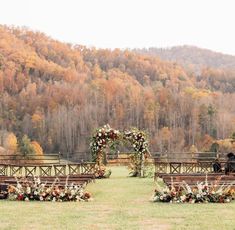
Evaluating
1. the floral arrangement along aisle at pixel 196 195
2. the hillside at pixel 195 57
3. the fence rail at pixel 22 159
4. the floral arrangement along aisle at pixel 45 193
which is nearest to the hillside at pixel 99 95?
the hillside at pixel 195 57

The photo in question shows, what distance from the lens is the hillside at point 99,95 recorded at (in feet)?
259

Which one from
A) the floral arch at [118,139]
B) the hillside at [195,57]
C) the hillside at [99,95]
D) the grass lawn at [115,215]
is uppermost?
the hillside at [195,57]

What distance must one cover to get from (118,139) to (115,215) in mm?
15097

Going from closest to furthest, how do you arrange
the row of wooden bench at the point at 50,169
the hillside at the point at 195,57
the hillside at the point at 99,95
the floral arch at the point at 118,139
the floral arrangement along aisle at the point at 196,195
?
1. the floral arrangement along aisle at the point at 196,195
2. the row of wooden bench at the point at 50,169
3. the floral arch at the point at 118,139
4. the hillside at the point at 99,95
5. the hillside at the point at 195,57

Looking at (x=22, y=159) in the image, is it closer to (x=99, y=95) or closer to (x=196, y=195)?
(x=196, y=195)

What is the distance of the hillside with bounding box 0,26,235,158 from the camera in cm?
7894

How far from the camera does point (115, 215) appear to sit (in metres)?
11.1

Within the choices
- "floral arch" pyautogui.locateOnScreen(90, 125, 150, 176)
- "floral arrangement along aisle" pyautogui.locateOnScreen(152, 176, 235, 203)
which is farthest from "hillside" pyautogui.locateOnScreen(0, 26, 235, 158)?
"floral arrangement along aisle" pyautogui.locateOnScreen(152, 176, 235, 203)

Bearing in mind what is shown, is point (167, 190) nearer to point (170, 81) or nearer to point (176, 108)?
point (176, 108)

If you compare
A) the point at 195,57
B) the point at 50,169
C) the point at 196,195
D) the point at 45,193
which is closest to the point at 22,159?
the point at 50,169

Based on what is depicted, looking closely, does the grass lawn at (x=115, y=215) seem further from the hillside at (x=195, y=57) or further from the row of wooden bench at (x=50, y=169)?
the hillside at (x=195, y=57)

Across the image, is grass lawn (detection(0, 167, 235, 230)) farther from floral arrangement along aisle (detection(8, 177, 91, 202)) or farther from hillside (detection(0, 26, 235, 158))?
hillside (detection(0, 26, 235, 158))

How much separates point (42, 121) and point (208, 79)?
133ft

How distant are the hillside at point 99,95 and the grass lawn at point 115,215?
2338 inches
